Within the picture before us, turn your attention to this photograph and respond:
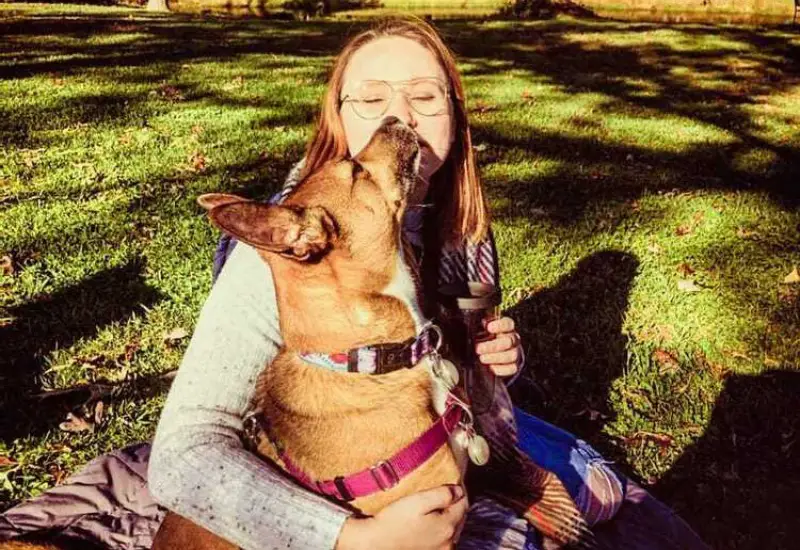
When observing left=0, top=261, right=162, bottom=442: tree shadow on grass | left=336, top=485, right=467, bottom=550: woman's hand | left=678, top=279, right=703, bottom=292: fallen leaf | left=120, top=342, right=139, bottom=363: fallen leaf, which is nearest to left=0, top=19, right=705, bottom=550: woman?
left=336, top=485, right=467, bottom=550: woman's hand

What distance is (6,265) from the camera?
5.39 meters

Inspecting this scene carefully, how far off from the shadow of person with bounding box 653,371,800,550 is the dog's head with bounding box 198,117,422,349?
2329 millimetres

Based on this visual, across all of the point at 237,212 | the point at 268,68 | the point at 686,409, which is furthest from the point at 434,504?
the point at 268,68

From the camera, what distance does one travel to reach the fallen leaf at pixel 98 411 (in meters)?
4.01

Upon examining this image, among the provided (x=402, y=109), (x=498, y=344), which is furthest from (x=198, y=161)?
(x=498, y=344)

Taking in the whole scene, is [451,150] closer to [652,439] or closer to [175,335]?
[652,439]

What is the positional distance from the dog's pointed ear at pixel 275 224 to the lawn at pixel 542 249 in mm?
2465

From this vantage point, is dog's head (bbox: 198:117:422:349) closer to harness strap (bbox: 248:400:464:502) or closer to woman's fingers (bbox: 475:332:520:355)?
harness strap (bbox: 248:400:464:502)

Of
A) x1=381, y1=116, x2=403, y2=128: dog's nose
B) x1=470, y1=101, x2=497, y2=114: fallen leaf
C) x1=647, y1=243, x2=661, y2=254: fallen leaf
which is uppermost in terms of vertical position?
x1=381, y1=116, x2=403, y2=128: dog's nose

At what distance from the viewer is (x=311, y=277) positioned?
2.16 m

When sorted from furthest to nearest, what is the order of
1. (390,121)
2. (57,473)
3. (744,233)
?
1. (744,233)
2. (57,473)
3. (390,121)

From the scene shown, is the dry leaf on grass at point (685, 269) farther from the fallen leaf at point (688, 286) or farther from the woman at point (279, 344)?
the woman at point (279, 344)

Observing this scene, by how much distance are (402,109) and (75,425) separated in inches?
102

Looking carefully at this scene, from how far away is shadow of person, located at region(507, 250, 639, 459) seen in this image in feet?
14.5
